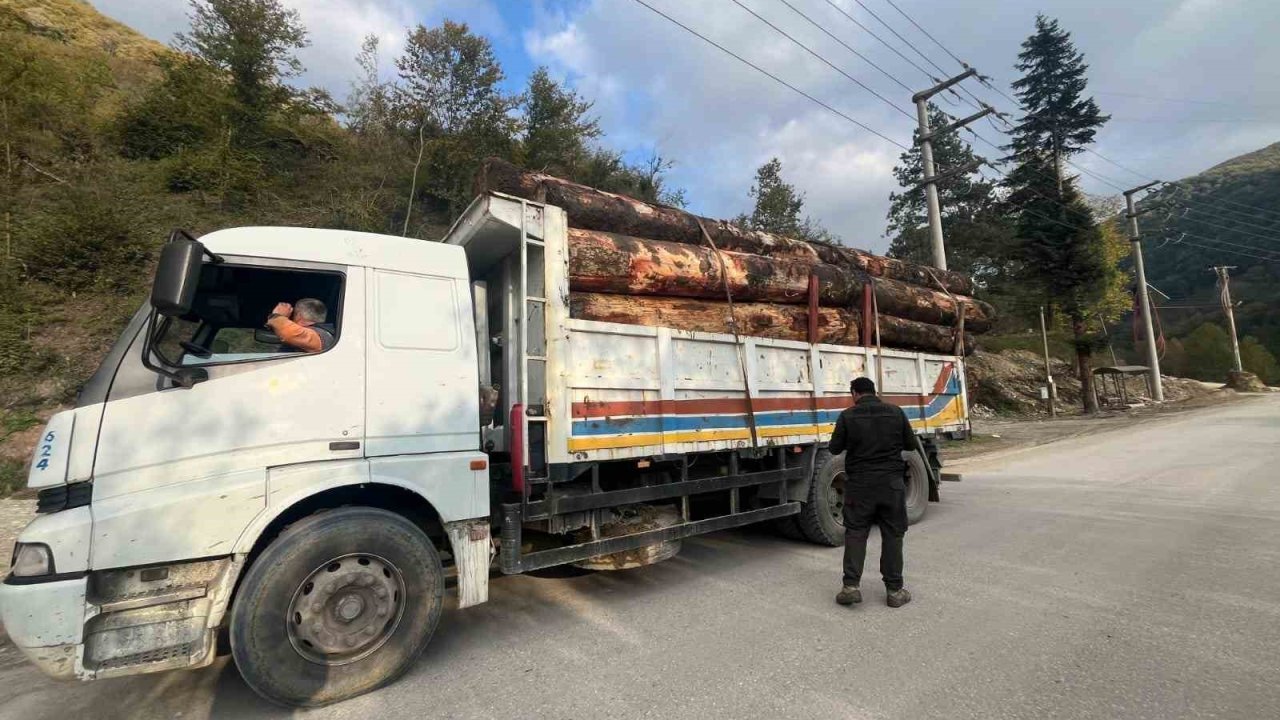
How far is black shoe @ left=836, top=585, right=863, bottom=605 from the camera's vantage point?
3.93 m

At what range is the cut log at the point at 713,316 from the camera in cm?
425

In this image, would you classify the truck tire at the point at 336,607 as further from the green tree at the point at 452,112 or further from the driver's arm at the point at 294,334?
the green tree at the point at 452,112

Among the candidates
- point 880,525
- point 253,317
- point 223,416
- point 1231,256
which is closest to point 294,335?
point 253,317

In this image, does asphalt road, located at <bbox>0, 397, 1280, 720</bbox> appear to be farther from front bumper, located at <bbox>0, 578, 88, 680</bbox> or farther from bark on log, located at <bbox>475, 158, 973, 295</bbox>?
bark on log, located at <bbox>475, 158, 973, 295</bbox>

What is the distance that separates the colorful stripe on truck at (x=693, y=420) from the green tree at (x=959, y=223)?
1085 inches

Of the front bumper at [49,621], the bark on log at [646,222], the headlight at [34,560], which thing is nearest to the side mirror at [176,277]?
the headlight at [34,560]

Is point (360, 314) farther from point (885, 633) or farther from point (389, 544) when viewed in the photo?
point (885, 633)

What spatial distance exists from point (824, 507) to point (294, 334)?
4.58 m

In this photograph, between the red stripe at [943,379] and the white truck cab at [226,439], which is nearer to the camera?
the white truck cab at [226,439]

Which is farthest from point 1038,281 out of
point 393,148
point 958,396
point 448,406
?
point 448,406

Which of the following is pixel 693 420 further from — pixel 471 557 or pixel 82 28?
pixel 82 28

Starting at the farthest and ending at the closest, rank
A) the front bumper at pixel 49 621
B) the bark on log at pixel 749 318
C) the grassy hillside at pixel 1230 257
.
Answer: the grassy hillside at pixel 1230 257
the bark on log at pixel 749 318
the front bumper at pixel 49 621

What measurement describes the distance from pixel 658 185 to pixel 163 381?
18.9m

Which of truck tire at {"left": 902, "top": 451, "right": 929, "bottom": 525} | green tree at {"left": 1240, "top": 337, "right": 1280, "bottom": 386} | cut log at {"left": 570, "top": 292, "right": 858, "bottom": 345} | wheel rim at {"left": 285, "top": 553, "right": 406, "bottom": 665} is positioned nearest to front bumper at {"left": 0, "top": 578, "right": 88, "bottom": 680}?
wheel rim at {"left": 285, "top": 553, "right": 406, "bottom": 665}
